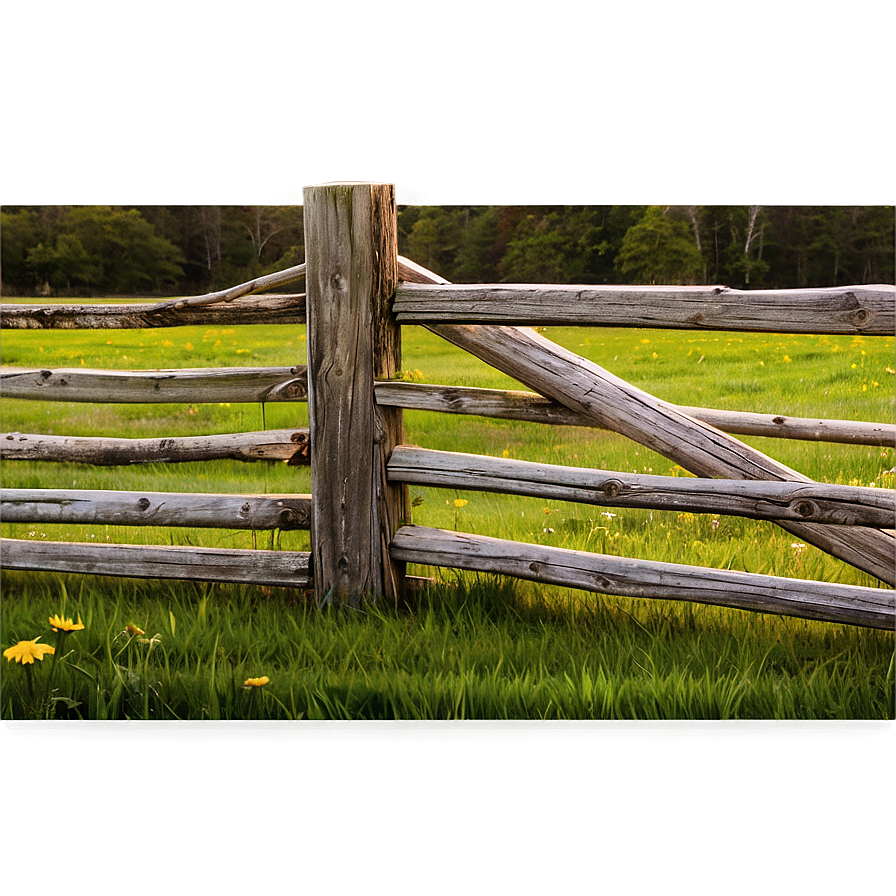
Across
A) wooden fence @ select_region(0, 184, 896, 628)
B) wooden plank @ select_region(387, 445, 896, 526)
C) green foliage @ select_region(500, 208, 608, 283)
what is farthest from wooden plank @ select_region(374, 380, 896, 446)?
green foliage @ select_region(500, 208, 608, 283)

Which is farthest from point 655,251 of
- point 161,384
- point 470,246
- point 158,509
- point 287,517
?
point 158,509

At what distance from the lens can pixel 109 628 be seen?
6.42ft

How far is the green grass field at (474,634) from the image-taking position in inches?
66.9

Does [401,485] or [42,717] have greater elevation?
[401,485]

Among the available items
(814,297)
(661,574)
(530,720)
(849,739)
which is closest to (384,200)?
(814,297)

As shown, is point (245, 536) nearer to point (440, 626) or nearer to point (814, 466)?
point (440, 626)

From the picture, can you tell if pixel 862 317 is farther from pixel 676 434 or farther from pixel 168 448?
pixel 168 448

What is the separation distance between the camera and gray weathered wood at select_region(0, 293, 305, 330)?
2.29 m

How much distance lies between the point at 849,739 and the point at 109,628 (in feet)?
5.54

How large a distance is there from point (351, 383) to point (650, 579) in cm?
93

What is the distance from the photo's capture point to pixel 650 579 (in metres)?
1.99

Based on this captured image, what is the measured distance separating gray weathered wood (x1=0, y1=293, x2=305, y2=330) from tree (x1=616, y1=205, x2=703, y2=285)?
138cm

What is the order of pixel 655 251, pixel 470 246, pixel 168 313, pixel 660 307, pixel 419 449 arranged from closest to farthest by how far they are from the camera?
pixel 660 307 → pixel 419 449 → pixel 168 313 → pixel 470 246 → pixel 655 251

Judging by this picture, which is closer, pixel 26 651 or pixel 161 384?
pixel 26 651
